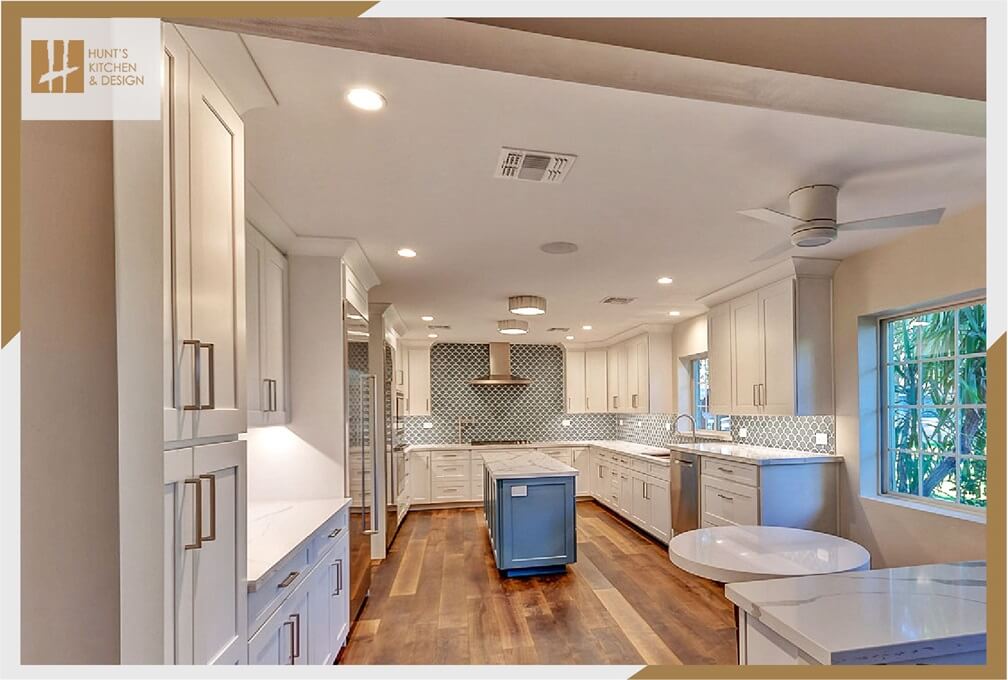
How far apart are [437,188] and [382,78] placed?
0.82 metres

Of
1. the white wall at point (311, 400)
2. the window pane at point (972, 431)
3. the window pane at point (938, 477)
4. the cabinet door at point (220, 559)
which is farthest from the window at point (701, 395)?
the cabinet door at point (220, 559)

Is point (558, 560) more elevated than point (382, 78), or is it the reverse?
point (382, 78)

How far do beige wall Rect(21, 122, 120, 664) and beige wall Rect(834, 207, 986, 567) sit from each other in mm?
3408

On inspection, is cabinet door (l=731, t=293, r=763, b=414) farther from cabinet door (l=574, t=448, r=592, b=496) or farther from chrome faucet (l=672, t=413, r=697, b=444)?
cabinet door (l=574, t=448, r=592, b=496)

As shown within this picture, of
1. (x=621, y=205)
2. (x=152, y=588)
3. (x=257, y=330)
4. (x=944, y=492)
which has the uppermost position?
(x=621, y=205)

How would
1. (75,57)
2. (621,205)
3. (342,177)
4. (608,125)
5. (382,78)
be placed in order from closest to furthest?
(75,57) < (382,78) < (608,125) < (342,177) < (621,205)

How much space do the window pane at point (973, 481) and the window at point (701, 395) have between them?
3059mm

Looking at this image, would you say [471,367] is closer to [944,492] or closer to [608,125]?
[944,492]

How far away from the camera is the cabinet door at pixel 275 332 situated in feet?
9.09

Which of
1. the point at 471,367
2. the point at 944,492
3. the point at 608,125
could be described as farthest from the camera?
the point at 471,367

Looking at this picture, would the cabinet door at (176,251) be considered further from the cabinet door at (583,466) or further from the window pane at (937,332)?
the cabinet door at (583,466)

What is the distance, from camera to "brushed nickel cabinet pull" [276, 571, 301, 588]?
2.01 m

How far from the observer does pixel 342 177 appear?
2215 mm

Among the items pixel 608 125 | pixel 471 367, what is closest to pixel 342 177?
pixel 608 125
